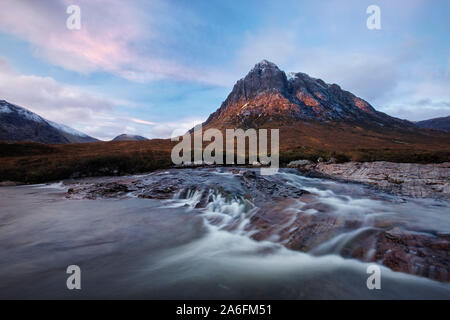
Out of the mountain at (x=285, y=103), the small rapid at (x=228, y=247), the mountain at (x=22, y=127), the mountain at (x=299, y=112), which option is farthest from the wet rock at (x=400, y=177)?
the mountain at (x=22, y=127)

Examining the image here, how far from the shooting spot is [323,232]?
6.75 m

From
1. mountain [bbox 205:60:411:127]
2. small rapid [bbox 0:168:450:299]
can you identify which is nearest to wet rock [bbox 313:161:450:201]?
small rapid [bbox 0:168:450:299]

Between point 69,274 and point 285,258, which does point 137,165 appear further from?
point 285,258

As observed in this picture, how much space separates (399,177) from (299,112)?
352 ft

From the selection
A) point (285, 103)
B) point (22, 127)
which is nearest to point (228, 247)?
point (285, 103)

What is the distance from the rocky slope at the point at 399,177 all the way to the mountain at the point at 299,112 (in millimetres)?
62281

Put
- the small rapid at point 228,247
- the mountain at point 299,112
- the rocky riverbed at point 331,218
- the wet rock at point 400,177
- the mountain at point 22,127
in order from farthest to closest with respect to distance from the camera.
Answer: the mountain at point 22,127, the mountain at point 299,112, the wet rock at point 400,177, the rocky riverbed at point 331,218, the small rapid at point 228,247

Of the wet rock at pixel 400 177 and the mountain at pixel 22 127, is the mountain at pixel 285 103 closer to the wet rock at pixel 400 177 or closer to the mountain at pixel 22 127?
the wet rock at pixel 400 177

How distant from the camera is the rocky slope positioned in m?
13.4

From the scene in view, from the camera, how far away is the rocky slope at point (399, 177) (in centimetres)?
1335

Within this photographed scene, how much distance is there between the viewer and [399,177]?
16578 millimetres

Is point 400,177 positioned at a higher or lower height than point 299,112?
lower

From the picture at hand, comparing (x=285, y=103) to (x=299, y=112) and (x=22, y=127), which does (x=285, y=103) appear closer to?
(x=299, y=112)
